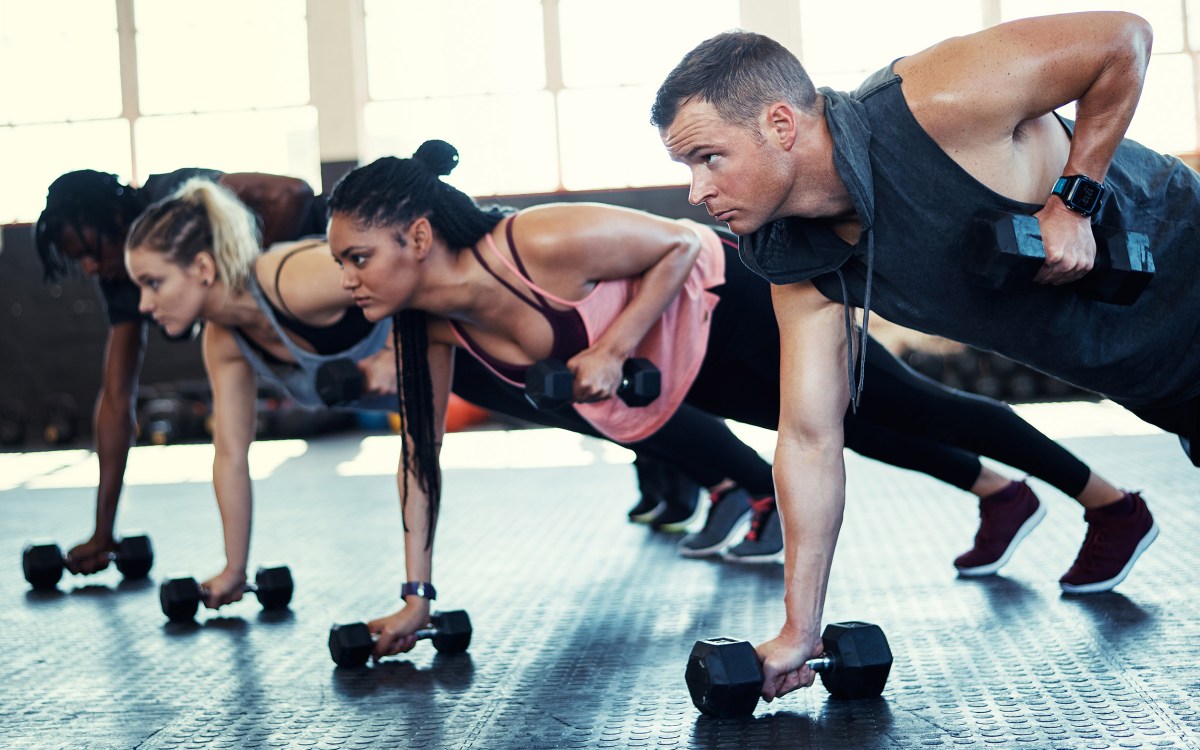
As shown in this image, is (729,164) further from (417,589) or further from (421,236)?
(417,589)

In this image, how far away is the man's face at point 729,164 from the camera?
124cm

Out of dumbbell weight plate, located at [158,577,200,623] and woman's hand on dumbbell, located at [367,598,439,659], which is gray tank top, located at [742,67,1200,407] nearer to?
woman's hand on dumbbell, located at [367,598,439,659]

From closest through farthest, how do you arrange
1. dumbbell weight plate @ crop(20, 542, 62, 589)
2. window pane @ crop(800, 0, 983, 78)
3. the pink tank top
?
the pink tank top < dumbbell weight plate @ crop(20, 542, 62, 589) < window pane @ crop(800, 0, 983, 78)

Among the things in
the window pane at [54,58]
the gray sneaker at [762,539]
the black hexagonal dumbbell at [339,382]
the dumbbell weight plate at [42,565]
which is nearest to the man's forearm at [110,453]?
the dumbbell weight plate at [42,565]

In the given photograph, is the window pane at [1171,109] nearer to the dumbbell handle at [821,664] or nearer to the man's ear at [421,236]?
the man's ear at [421,236]

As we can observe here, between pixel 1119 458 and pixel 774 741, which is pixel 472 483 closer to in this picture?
pixel 1119 458

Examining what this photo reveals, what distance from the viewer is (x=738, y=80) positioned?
1.23 m

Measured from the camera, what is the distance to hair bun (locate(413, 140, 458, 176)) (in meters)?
1.84

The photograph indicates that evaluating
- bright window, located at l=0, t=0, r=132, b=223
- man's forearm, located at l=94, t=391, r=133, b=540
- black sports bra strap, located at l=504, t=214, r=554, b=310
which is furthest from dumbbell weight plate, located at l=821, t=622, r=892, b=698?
bright window, located at l=0, t=0, r=132, b=223

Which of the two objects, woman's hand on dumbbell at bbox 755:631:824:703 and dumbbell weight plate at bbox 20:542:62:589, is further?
dumbbell weight plate at bbox 20:542:62:589

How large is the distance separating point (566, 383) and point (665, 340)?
1.00ft

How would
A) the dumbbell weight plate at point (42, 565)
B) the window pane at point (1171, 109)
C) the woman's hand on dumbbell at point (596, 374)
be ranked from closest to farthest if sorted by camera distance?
the woman's hand on dumbbell at point (596, 374) < the dumbbell weight plate at point (42, 565) < the window pane at point (1171, 109)

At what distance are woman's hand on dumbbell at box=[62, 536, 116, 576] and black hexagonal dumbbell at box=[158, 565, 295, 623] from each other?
0.59 m

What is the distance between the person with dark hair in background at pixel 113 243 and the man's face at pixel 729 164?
1.42 meters
